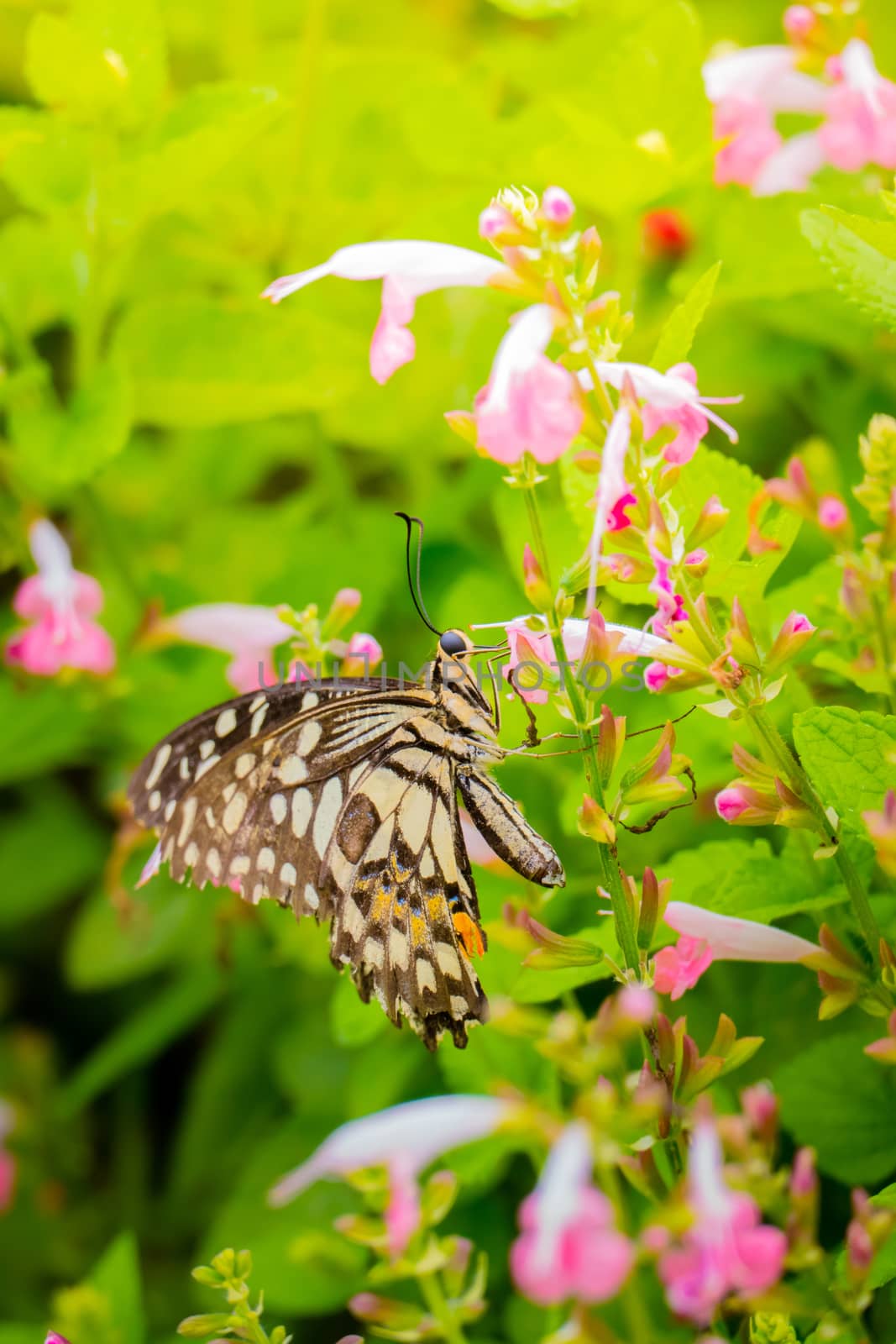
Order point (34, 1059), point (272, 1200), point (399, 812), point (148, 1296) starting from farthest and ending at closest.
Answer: point (34, 1059)
point (148, 1296)
point (399, 812)
point (272, 1200)

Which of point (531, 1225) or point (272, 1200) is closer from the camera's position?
point (531, 1225)

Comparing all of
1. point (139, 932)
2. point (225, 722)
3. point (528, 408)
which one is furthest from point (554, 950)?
point (139, 932)

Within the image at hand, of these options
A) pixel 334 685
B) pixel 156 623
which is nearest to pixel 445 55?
pixel 156 623

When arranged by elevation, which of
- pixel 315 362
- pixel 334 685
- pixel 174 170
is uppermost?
pixel 174 170

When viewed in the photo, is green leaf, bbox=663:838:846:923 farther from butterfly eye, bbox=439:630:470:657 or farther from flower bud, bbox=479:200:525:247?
flower bud, bbox=479:200:525:247

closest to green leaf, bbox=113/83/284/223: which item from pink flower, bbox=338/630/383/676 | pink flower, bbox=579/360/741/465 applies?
pink flower, bbox=338/630/383/676

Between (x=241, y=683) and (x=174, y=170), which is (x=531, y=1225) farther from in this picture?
(x=174, y=170)

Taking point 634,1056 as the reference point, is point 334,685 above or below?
above

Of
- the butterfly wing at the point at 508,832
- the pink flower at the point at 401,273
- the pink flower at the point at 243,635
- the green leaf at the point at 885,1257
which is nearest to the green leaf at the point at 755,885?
the butterfly wing at the point at 508,832
